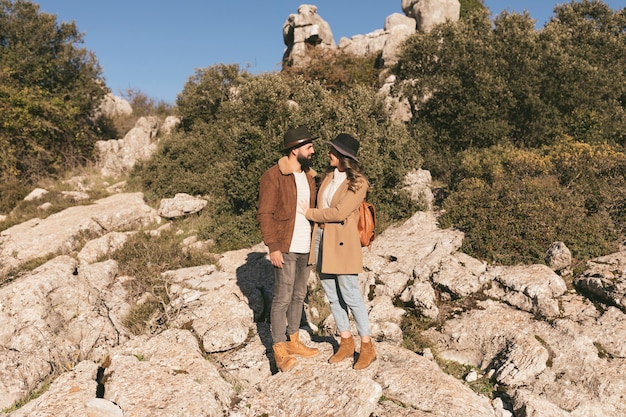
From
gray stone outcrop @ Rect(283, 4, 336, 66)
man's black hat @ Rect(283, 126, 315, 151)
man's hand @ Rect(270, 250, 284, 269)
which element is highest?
gray stone outcrop @ Rect(283, 4, 336, 66)

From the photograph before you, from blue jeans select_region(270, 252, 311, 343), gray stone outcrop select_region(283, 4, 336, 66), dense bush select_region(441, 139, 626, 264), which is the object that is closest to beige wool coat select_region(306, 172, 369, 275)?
blue jeans select_region(270, 252, 311, 343)

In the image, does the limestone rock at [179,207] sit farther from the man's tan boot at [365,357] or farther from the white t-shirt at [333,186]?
the man's tan boot at [365,357]

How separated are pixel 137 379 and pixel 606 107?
2037 centimetres

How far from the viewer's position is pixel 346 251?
184 inches

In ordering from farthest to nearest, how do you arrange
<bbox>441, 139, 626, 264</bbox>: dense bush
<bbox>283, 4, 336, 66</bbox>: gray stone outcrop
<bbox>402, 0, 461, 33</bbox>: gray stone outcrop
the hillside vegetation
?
<bbox>283, 4, 336, 66</bbox>: gray stone outcrop → <bbox>402, 0, 461, 33</bbox>: gray stone outcrop → the hillside vegetation → <bbox>441, 139, 626, 264</bbox>: dense bush

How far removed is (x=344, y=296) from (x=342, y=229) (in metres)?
0.89

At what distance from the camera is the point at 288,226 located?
4.86m

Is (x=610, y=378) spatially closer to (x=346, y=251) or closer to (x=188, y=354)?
(x=346, y=251)

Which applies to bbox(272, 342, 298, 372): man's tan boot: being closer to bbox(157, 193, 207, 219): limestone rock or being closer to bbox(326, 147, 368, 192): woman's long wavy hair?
bbox(326, 147, 368, 192): woman's long wavy hair

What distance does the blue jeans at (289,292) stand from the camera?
492cm

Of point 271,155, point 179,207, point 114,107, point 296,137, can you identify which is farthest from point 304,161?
point 114,107

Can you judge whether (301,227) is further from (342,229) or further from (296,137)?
(296,137)

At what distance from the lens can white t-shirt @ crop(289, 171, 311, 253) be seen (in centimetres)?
491

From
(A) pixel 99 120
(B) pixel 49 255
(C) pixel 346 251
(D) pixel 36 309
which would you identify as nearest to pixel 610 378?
(C) pixel 346 251
